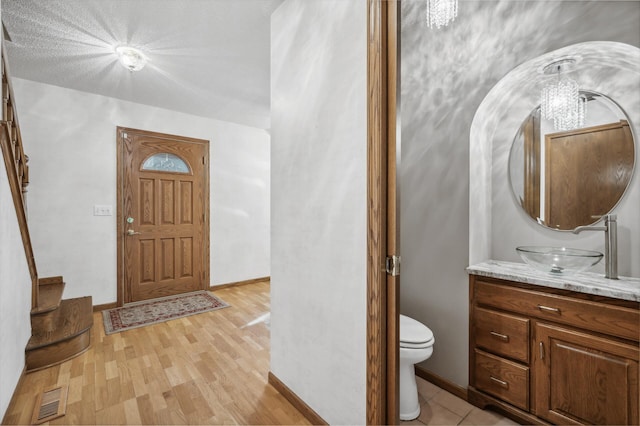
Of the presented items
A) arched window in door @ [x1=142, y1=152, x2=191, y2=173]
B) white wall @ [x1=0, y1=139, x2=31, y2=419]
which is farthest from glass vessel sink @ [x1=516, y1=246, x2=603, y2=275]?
arched window in door @ [x1=142, y1=152, x2=191, y2=173]

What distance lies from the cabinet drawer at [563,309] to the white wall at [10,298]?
2.71m

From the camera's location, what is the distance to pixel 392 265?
117 cm

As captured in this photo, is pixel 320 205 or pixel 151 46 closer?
pixel 320 205

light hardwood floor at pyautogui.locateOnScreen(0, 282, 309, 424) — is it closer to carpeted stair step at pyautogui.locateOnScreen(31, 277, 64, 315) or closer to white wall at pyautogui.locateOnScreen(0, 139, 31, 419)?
white wall at pyautogui.locateOnScreen(0, 139, 31, 419)

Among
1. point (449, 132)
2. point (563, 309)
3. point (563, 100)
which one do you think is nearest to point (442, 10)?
point (449, 132)

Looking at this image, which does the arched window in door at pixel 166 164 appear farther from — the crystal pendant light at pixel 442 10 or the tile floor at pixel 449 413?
the tile floor at pixel 449 413

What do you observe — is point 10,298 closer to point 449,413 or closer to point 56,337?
point 56,337

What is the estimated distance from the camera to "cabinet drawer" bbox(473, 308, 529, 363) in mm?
1569

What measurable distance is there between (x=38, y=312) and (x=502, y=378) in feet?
10.9

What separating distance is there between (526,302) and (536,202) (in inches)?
26.8

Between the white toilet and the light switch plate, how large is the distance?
11.2 feet

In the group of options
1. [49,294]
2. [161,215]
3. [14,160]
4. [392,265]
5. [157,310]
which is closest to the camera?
[392,265]

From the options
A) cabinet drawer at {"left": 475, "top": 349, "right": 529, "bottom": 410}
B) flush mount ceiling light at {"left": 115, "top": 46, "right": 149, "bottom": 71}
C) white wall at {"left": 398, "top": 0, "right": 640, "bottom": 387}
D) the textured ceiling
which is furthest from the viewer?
flush mount ceiling light at {"left": 115, "top": 46, "right": 149, "bottom": 71}

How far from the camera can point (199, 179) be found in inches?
156
